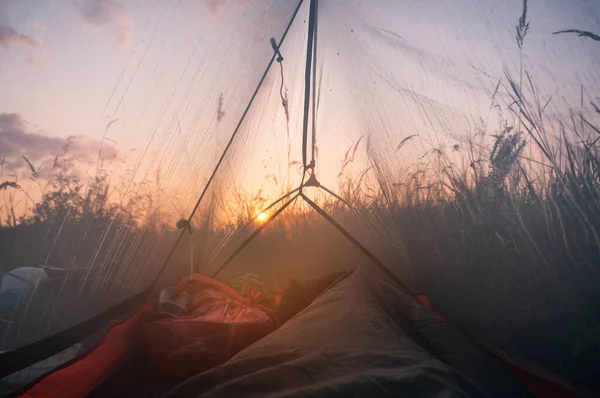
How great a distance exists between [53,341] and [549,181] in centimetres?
182

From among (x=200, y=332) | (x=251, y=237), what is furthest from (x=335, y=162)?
(x=200, y=332)

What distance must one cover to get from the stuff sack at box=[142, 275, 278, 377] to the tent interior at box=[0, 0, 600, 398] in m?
0.02

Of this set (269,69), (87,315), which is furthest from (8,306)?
(269,69)

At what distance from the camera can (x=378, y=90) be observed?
1.85 meters

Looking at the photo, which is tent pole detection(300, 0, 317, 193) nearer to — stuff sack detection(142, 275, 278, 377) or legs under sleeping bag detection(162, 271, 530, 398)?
stuff sack detection(142, 275, 278, 377)

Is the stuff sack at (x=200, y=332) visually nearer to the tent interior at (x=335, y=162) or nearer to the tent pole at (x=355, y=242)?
the tent interior at (x=335, y=162)

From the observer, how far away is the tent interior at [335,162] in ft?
3.27

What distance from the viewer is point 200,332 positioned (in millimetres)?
1479

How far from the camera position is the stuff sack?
4.56 feet

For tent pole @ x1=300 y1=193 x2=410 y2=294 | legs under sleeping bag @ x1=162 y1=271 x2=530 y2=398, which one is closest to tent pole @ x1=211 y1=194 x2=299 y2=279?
tent pole @ x1=300 y1=193 x2=410 y2=294

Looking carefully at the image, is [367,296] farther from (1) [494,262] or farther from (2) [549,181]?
(2) [549,181]

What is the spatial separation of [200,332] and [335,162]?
130 cm

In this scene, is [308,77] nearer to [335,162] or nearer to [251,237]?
[335,162]

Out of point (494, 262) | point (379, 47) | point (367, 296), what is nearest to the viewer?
point (367, 296)
